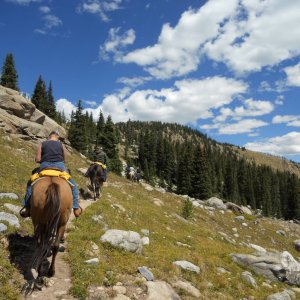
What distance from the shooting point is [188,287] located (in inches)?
444

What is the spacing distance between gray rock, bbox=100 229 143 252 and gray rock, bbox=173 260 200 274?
5.20 feet

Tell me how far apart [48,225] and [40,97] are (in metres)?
82.6

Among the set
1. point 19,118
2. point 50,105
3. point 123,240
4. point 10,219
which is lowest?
point 123,240

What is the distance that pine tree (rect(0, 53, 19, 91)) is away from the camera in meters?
81.7

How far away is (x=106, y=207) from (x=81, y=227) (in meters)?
4.73

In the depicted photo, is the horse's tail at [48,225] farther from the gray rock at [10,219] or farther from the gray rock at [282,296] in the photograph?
the gray rock at [282,296]

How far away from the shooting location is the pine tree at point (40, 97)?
278 ft

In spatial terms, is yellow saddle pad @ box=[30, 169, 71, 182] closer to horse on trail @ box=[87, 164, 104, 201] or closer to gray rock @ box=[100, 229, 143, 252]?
gray rock @ box=[100, 229, 143, 252]

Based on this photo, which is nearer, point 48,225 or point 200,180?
point 48,225

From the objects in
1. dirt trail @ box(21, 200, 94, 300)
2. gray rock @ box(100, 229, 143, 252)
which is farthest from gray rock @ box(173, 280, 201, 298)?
dirt trail @ box(21, 200, 94, 300)

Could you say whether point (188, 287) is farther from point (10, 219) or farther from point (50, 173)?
point (10, 219)

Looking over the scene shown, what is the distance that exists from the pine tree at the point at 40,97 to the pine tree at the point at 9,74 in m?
4.66

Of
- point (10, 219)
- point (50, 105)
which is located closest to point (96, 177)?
point (10, 219)

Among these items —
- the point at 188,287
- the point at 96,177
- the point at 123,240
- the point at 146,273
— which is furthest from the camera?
the point at 96,177
